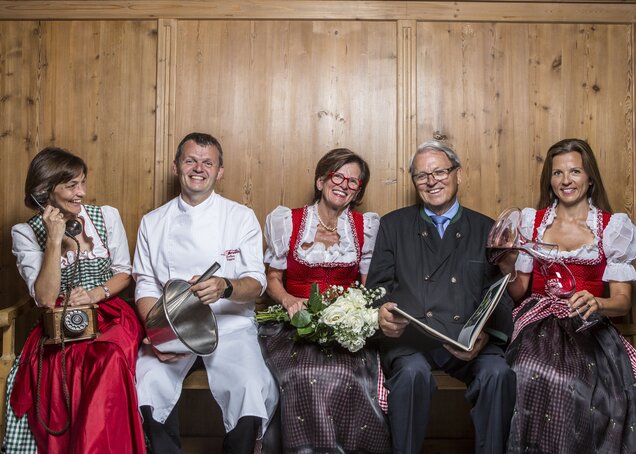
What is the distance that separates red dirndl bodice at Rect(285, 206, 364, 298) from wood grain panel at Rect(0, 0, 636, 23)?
4.42 ft

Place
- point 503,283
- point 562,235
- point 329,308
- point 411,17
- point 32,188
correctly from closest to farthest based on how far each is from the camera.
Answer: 1. point 503,283
2. point 329,308
3. point 32,188
4. point 562,235
5. point 411,17

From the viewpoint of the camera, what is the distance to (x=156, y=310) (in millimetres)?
2693

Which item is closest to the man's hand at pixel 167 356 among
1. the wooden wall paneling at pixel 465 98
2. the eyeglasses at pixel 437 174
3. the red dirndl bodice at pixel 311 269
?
the red dirndl bodice at pixel 311 269

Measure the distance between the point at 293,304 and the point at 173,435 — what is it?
33.3 inches

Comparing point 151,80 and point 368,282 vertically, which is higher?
point 151,80

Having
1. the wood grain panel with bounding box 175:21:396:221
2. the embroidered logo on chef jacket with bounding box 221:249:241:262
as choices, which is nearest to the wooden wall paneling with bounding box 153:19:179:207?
the wood grain panel with bounding box 175:21:396:221

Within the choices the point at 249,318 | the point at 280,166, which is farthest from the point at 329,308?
the point at 280,166

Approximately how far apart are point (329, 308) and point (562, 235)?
4.74 ft

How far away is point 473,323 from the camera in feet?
8.82

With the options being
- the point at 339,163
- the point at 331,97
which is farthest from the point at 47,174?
the point at 331,97

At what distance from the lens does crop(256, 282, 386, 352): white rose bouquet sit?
2804 millimetres

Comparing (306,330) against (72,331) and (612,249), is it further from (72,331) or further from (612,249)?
(612,249)

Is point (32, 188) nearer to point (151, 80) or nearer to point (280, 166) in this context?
point (151, 80)

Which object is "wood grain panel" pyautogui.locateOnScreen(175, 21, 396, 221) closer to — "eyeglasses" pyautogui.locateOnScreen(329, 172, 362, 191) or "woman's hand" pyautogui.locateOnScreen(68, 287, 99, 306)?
"eyeglasses" pyautogui.locateOnScreen(329, 172, 362, 191)
